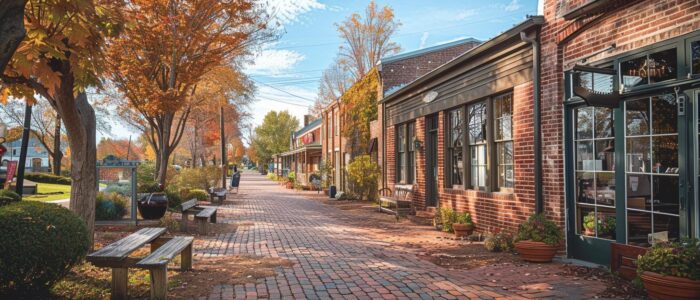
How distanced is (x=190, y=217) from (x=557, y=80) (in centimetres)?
1115

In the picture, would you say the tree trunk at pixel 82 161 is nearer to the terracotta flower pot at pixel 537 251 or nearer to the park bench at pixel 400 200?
the terracotta flower pot at pixel 537 251

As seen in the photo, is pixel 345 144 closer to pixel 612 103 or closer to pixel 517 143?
pixel 517 143

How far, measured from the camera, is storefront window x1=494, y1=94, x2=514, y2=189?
9461mm

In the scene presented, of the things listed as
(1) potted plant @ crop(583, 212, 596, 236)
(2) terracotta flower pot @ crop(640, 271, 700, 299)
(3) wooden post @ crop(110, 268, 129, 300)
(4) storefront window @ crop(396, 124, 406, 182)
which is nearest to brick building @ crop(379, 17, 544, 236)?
(4) storefront window @ crop(396, 124, 406, 182)

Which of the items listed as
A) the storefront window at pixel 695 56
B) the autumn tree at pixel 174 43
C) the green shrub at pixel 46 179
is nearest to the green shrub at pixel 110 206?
the autumn tree at pixel 174 43

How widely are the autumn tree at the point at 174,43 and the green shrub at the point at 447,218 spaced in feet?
28.4

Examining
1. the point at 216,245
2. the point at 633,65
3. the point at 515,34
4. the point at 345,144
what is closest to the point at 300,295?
the point at 216,245

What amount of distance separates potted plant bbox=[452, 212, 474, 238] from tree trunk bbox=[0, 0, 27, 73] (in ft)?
28.0

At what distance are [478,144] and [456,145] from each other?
1.24 meters

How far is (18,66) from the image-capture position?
5.09 metres

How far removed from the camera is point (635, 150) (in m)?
6.32

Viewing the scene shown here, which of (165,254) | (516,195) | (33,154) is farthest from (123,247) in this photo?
(33,154)

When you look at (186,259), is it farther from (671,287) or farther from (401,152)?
(401,152)

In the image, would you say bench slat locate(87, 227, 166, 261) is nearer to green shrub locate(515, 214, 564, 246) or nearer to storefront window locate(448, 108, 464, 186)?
green shrub locate(515, 214, 564, 246)
